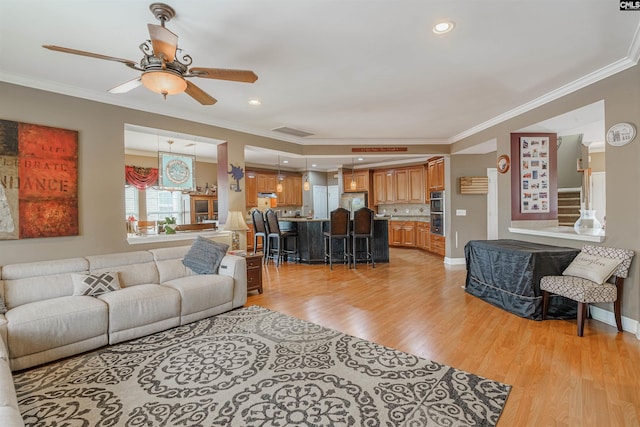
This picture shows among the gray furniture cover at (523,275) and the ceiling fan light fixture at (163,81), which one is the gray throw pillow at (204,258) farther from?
the gray furniture cover at (523,275)

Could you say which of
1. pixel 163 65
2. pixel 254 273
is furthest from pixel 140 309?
pixel 163 65

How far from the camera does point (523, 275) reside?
11.1 feet

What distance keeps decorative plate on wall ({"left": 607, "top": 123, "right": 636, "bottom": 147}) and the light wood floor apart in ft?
6.16

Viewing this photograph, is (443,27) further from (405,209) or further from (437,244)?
(405,209)

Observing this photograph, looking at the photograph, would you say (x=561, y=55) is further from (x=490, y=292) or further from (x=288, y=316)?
(x=288, y=316)

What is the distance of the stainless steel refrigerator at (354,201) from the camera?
374 inches

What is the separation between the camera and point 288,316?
345 centimetres

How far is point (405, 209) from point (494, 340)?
6528 millimetres

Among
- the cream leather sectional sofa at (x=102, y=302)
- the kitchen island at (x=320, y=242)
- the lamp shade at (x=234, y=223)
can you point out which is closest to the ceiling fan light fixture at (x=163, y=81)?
the cream leather sectional sofa at (x=102, y=302)

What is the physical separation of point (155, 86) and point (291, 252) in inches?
Result: 200

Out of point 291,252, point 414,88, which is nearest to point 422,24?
point 414,88

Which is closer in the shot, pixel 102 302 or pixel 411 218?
pixel 102 302

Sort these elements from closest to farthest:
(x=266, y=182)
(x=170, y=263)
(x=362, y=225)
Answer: (x=170, y=263), (x=362, y=225), (x=266, y=182)

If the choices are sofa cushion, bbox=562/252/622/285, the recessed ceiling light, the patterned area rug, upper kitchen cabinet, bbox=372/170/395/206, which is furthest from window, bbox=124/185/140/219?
sofa cushion, bbox=562/252/622/285
